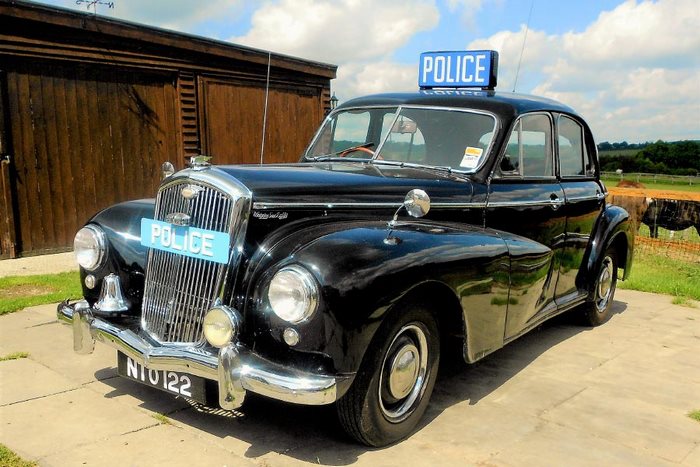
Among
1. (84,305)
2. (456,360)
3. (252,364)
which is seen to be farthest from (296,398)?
(456,360)

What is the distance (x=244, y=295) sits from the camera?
2.83 metres

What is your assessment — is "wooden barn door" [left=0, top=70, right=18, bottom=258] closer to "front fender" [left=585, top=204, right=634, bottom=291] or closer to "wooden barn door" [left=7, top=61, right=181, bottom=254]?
"wooden barn door" [left=7, top=61, right=181, bottom=254]

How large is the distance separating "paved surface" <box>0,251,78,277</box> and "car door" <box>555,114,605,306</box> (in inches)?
206

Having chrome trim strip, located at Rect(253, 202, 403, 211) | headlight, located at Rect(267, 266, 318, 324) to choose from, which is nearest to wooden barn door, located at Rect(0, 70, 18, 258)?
chrome trim strip, located at Rect(253, 202, 403, 211)

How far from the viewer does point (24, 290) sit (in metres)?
6.07

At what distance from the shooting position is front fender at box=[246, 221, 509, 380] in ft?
8.53

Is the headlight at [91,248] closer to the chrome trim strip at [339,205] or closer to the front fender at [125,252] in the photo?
the front fender at [125,252]

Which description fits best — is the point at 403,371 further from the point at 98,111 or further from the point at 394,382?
the point at 98,111

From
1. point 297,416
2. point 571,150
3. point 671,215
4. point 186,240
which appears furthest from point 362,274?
point 671,215

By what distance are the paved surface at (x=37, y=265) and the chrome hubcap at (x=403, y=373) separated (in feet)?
16.5

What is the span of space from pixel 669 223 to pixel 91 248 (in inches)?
315

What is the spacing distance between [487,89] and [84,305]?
345 centimetres

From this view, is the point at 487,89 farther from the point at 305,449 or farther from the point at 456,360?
the point at 305,449

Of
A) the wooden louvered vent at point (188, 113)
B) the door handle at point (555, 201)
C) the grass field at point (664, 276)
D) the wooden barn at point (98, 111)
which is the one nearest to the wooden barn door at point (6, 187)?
the wooden barn at point (98, 111)
